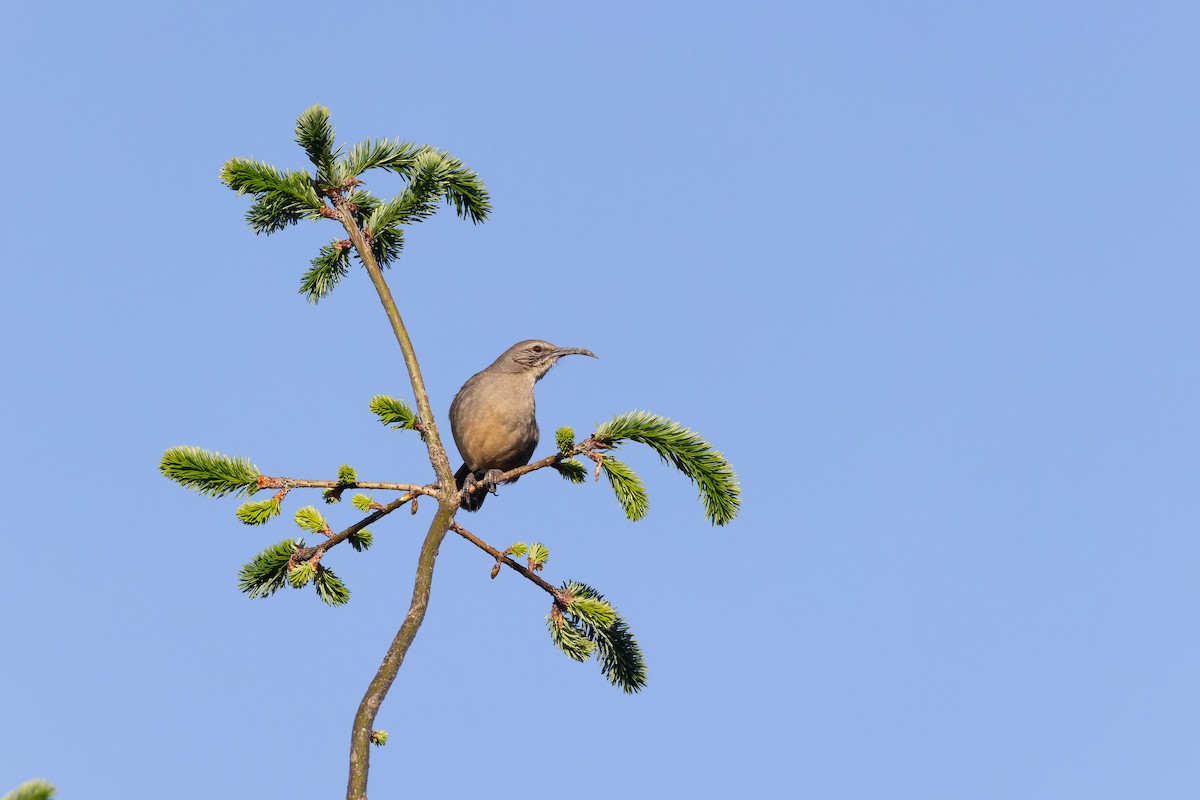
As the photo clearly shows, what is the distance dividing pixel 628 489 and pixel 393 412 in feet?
4.33

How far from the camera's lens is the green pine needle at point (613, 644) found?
5.70 m

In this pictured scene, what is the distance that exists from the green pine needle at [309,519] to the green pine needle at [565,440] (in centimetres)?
116

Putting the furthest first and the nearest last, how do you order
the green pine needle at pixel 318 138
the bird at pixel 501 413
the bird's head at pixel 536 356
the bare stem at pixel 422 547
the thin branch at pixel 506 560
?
1. the bird's head at pixel 536 356
2. the bird at pixel 501 413
3. the green pine needle at pixel 318 138
4. the thin branch at pixel 506 560
5. the bare stem at pixel 422 547

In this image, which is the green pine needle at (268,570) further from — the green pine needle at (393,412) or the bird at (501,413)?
the bird at (501,413)

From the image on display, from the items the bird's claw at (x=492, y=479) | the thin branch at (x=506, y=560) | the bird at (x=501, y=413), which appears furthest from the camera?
the bird at (x=501, y=413)

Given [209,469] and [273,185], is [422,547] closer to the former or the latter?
[209,469]

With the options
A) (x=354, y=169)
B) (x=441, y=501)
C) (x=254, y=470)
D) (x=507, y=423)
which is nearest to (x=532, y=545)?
(x=441, y=501)

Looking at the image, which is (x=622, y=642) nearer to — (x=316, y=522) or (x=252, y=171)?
(x=316, y=522)

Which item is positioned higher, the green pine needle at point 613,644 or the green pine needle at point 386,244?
the green pine needle at point 386,244

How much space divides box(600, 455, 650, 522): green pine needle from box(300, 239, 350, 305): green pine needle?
206cm

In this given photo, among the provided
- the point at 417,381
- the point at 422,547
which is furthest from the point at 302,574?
the point at 417,381

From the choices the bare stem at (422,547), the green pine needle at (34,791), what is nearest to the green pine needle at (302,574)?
the bare stem at (422,547)

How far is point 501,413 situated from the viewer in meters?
8.90

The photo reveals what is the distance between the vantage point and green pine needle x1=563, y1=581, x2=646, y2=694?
570 centimetres
